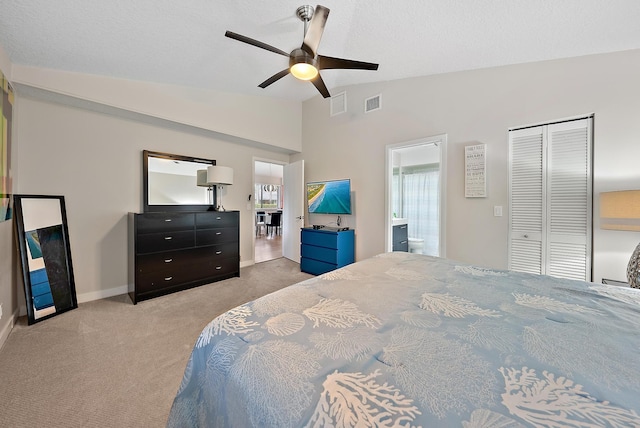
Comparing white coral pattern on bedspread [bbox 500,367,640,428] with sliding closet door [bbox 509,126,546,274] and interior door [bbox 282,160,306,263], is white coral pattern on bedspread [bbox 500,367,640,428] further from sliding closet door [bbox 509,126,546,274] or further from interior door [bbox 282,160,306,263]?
interior door [bbox 282,160,306,263]

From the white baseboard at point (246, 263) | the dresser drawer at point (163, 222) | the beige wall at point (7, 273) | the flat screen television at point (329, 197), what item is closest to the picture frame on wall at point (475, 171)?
the flat screen television at point (329, 197)

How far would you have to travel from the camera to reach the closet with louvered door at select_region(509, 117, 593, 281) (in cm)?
225

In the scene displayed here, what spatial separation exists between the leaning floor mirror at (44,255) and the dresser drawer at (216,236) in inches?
52.1

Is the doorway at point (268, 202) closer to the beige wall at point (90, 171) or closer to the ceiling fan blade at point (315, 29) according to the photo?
the beige wall at point (90, 171)

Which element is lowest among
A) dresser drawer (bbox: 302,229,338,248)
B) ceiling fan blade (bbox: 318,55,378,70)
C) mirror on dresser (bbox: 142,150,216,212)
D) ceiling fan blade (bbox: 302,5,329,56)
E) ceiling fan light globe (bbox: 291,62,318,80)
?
dresser drawer (bbox: 302,229,338,248)

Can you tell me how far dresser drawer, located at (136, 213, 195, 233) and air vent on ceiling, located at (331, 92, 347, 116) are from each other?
9.33ft

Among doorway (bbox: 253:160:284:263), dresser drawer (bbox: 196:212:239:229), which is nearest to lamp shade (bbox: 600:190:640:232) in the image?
dresser drawer (bbox: 196:212:239:229)

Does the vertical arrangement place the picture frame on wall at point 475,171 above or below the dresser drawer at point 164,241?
above

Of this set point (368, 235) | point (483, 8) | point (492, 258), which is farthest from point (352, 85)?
point (492, 258)

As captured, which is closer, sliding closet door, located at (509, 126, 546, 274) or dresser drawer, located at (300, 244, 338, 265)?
sliding closet door, located at (509, 126, 546, 274)

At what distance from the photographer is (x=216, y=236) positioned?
138 inches

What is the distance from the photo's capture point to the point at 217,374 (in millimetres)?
745

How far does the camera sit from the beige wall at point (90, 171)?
8.40 feet

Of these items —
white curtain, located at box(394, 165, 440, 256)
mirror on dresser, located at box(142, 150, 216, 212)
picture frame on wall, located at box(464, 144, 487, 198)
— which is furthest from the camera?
white curtain, located at box(394, 165, 440, 256)
